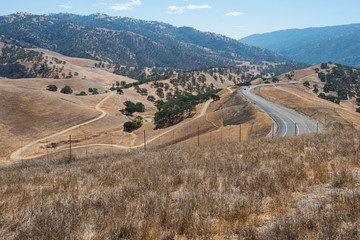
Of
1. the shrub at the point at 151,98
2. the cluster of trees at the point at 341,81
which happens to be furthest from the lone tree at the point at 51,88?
the cluster of trees at the point at 341,81

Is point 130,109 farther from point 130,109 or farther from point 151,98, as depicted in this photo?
point 151,98

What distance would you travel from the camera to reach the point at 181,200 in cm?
542

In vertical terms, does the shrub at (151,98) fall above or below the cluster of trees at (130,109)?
above

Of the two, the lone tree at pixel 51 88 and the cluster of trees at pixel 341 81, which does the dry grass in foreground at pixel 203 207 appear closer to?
the cluster of trees at pixel 341 81

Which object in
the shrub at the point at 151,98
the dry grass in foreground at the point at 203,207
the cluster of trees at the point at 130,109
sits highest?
the dry grass in foreground at the point at 203,207

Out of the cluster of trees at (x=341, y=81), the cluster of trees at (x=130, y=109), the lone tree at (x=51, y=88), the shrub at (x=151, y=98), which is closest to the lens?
the cluster of trees at (x=130, y=109)

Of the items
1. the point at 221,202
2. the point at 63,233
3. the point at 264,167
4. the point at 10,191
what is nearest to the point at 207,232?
the point at 221,202

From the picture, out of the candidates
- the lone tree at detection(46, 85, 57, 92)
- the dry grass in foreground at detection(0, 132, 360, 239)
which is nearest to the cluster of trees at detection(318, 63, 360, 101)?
the dry grass in foreground at detection(0, 132, 360, 239)

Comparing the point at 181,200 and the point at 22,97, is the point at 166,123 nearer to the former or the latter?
the point at 22,97

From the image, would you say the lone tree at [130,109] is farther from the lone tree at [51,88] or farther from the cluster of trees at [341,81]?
the cluster of trees at [341,81]

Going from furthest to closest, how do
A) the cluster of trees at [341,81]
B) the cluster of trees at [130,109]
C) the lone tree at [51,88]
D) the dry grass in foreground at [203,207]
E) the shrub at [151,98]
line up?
the lone tree at [51,88]
the shrub at [151,98]
the cluster of trees at [341,81]
the cluster of trees at [130,109]
the dry grass in foreground at [203,207]

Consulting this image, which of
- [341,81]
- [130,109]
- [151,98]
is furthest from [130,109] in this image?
[341,81]

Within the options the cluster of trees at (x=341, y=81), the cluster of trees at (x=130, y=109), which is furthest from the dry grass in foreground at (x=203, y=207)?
the cluster of trees at (x=341, y=81)

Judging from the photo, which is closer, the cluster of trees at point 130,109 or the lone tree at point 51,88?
the cluster of trees at point 130,109
